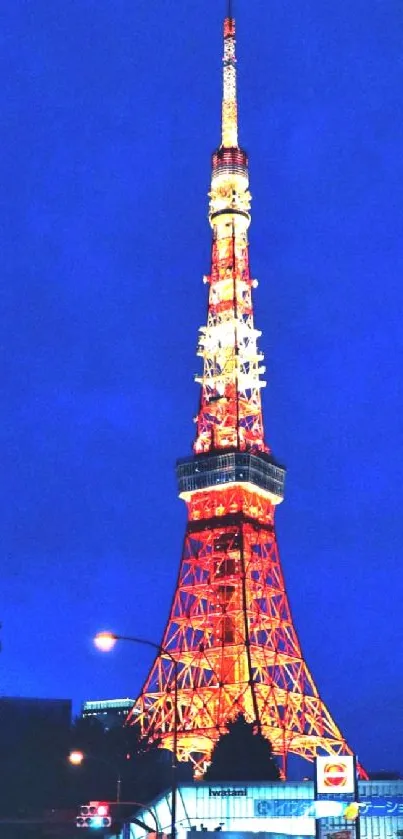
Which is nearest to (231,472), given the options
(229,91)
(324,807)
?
(229,91)

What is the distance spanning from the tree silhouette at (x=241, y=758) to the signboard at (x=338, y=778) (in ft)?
116

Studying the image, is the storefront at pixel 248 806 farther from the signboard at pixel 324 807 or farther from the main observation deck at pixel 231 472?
the main observation deck at pixel 231 472

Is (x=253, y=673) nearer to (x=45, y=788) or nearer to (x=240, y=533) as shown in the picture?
(x=240, y=533)

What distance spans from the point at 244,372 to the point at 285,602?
21.5 meters

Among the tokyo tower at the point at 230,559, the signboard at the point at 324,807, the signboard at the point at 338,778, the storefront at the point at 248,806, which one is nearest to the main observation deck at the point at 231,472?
the tokyo tower at the point at 230,559

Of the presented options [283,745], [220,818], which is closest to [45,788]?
[220,818]

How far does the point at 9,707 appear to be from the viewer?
99188mm

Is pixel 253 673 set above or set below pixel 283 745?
above

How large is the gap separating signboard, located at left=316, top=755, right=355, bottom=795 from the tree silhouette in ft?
116

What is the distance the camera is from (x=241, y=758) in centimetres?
7469

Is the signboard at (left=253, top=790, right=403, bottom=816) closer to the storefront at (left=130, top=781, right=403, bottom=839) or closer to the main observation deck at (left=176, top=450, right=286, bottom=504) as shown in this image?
the storefront at (left=130, top=781, right=403, bottom=839)

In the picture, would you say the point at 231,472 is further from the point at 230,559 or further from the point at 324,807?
the point at 324,807

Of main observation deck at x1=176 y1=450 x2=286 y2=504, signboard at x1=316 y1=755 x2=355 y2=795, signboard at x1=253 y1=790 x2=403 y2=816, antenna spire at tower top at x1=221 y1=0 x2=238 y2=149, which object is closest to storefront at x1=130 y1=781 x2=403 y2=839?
signboard at x1=253 y1=790 x2=403 y2=816

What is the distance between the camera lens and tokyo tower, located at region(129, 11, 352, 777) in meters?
84.8
